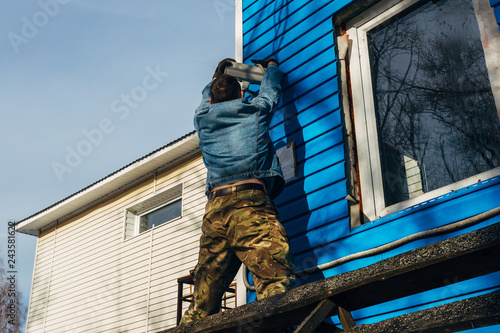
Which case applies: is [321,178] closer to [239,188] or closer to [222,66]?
[239,188]

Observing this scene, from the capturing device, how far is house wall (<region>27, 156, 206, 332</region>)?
11.9 meters

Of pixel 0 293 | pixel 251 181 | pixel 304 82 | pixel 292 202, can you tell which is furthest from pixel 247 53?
pixel 0 293

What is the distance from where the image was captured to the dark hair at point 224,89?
4078 millimetres

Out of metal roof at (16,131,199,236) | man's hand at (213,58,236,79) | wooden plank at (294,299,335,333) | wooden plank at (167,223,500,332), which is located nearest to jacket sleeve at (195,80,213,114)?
man's hand at (213,58,236,79)

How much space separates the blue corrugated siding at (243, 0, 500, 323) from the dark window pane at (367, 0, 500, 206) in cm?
27

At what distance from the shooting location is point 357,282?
2203 millimetres

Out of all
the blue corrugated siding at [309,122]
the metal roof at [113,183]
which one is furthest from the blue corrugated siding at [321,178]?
the metal roof at [113,183]

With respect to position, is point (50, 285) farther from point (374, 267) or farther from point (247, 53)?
point (374, 267)

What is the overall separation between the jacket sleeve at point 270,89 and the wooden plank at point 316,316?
1916 mm

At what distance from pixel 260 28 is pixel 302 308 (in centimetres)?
372

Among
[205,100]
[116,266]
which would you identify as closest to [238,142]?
[205,100]

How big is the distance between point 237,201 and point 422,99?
1.56 meters

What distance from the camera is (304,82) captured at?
4789 millimetres

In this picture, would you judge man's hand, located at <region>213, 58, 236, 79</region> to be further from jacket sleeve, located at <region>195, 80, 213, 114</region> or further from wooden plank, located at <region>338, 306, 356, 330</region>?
wooden plank, located at <region>338, 306, 356, 330</region>
